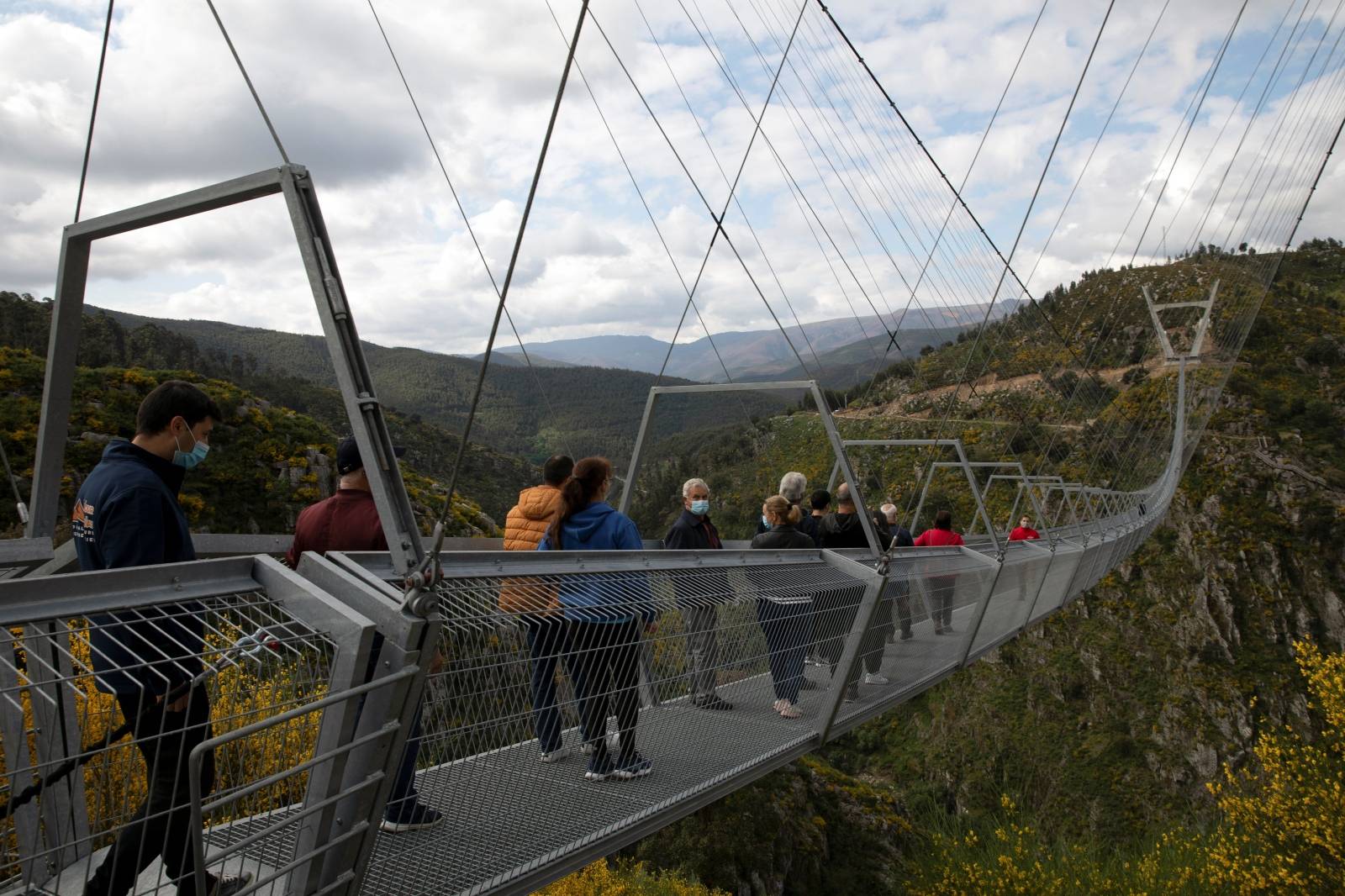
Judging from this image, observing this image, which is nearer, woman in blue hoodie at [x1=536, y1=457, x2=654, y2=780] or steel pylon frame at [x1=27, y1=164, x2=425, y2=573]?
steel pylon frame at [x1=27, y1=164, x2=425, y2=573]

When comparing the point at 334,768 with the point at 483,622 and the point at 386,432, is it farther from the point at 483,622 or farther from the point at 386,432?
the point at 386,432

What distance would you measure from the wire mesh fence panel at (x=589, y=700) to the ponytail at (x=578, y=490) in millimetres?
488

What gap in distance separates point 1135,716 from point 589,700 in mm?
32693

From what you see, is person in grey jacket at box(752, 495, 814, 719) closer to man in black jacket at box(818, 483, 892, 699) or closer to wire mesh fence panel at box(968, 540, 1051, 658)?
man in black jacket at box(818, 483, 892, 699)

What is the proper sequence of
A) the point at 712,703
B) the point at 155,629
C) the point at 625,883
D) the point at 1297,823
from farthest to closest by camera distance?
the point at 1297,823
the point at 625,883
the point at 712,703
the point at 155,629

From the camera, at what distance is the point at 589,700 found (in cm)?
255

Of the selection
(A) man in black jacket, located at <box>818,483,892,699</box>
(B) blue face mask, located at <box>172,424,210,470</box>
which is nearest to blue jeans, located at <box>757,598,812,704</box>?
(A) man in black jacket, located at <box>818,483,892,699</box>

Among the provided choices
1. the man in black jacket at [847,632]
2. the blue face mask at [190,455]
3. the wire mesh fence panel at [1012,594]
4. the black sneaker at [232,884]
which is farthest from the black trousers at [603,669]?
the wire mesh fence panel at [1012,594]

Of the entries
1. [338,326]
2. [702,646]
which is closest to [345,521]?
[338,326]

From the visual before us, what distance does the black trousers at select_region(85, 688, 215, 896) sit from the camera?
5.57 feet

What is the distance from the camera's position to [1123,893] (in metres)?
20.7

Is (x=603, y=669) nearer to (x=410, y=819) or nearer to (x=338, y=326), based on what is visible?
(x=410, y=819)

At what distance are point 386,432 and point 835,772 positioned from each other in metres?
19.0

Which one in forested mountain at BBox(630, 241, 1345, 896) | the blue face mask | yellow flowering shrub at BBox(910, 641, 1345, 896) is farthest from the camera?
forested mountain at BBox(630, 241, 1345, 896)
